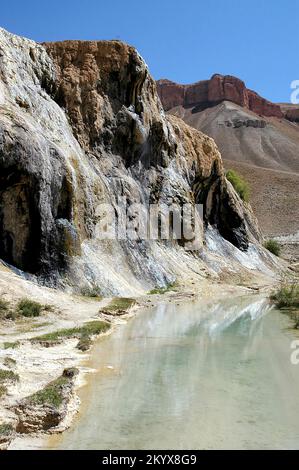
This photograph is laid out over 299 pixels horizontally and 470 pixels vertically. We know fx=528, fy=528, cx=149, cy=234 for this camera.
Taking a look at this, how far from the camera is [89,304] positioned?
2441cm

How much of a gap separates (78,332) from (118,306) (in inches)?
262

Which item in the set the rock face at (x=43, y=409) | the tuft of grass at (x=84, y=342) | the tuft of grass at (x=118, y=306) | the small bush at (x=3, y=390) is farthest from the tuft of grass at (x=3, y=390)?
the tuft of grass at (x=118, y=306)

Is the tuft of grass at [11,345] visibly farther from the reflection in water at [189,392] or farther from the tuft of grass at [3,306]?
the tuft of grass at [3,306]

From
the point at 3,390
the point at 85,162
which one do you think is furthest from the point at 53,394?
the point at 85,162

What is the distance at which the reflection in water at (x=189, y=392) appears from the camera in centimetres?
884

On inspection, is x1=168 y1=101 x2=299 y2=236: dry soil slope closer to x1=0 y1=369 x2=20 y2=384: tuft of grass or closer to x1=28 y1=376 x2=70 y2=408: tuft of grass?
x1=0 y1=369 x2=20 y2=384: tuft of grass

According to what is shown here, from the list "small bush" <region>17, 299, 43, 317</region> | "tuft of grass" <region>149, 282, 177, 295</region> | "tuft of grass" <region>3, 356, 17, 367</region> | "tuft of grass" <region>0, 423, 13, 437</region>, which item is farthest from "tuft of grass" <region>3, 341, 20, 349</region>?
"tuft of grass" <region>149, 282, 177, 295</region>

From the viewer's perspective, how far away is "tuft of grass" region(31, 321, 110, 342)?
16328mm

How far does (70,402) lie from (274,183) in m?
113

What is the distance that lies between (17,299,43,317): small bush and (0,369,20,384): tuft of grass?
7877mm

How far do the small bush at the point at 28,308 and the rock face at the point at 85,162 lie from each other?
20.9 feet

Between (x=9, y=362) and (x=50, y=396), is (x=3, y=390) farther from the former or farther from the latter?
(x=9, y=362)

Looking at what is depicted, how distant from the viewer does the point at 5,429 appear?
8.62 m
